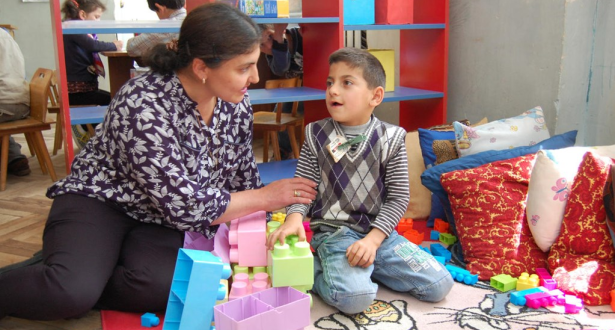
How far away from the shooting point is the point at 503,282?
1982 mm

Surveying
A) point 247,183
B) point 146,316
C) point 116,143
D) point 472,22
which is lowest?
point 146,316

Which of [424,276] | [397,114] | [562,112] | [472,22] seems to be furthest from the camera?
[397,114]

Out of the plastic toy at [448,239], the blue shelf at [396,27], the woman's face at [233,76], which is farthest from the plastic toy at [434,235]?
the blue shelf at [396,27]

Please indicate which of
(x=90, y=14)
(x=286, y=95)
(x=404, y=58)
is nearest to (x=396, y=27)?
(x=404, y=58)

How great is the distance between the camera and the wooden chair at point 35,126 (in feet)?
12.2

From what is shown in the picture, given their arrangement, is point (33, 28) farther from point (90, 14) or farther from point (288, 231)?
point (288, 231)

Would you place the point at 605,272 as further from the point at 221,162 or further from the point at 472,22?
the point at 472,22

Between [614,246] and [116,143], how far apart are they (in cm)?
165

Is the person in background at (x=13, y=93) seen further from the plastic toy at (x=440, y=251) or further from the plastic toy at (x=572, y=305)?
the plastic toy at (x=572, y=305)

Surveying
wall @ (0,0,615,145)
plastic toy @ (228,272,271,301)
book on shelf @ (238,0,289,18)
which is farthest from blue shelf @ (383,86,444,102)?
plastic toy @ (228,272,271,301)

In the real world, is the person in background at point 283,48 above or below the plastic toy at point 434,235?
above

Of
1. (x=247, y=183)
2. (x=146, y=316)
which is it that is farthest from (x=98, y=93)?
(x=146, y=316)

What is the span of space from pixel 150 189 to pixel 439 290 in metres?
0.96

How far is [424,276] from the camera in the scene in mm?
1893
